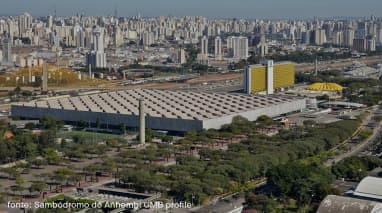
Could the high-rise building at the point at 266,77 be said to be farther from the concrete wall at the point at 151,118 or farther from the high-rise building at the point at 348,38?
the high-rise building at the point at 348,38

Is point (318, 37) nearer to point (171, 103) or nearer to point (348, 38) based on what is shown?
point (348, 38)

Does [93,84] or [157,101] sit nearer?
[157,101]

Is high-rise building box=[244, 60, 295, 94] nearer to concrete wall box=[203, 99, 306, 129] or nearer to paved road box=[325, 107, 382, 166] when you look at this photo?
concrete wall box=[203, 99, 306, 129]

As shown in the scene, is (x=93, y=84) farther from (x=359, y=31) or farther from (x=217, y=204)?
(x=359, y=31)

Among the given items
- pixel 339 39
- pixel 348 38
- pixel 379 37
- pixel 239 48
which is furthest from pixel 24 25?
pixel 379 37

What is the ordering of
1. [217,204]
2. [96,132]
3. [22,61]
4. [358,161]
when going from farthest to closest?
[22,61] → [96,132] → [358,161] → [217,204]

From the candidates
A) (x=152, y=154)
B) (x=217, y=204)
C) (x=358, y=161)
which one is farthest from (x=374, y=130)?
(x=217, y=204)

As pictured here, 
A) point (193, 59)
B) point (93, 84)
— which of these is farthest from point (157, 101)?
point (193, 59)

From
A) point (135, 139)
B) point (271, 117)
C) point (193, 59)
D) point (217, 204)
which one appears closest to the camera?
point (217, 204)
